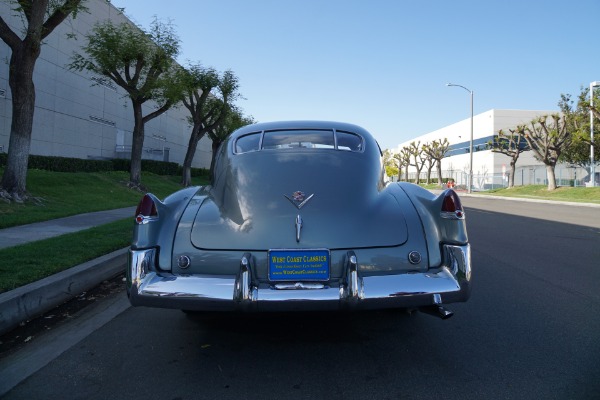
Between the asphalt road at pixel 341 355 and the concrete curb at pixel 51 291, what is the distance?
487mm

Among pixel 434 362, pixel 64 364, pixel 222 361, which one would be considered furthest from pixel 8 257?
pixel 434 362

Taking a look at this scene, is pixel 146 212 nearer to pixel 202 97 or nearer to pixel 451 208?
pixel 451 208

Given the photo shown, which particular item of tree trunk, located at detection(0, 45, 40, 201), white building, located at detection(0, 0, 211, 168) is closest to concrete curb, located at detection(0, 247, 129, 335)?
tree trunk, located at detection(0, 45, 40, 201)

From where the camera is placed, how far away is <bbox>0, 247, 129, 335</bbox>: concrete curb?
3.67m

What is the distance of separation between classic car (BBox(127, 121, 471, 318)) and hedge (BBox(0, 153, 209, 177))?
17803mm

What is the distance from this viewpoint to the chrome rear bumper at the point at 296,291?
2689mm

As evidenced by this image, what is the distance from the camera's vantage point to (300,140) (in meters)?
3.96

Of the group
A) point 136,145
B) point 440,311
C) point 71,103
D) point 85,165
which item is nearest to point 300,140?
point 440,311

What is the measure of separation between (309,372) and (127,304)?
2.40 metres

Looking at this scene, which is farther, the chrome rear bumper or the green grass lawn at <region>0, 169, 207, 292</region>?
the green grass lawn at <region>0, 169, 207, 292</region>

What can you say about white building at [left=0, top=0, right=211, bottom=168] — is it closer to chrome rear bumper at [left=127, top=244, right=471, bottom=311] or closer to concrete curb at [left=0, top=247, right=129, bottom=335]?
concrete curb at [left=0, top=247, right=129, bottom=335]

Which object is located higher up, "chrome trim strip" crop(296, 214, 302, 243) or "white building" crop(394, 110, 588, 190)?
"white building" crop(394, 110, 588, 190)

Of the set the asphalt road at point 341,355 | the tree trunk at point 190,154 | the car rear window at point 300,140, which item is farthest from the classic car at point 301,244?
the tree trunk at point 190,154

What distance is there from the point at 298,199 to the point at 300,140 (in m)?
0.99
